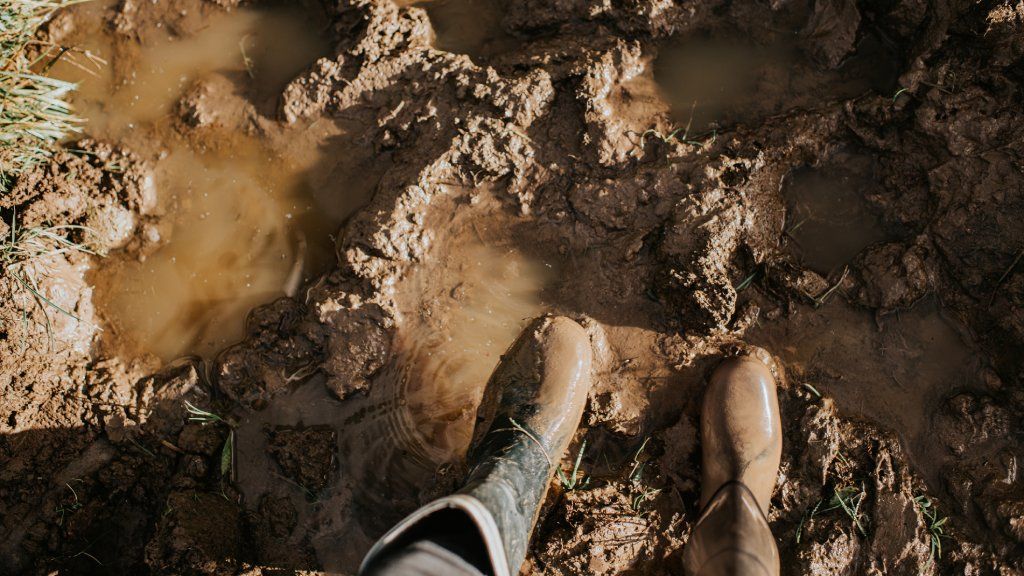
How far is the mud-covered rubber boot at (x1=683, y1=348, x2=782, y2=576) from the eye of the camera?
234 centimetres

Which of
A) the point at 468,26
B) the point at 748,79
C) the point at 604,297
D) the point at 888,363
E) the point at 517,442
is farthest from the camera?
the point at 468,26

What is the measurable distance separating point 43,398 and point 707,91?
10.7 feet

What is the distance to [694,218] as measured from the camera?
2.62 m

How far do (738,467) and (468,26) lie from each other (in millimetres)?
2351

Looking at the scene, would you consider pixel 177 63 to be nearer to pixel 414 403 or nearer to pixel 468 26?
pixel 468 26

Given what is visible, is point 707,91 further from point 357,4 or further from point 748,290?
point 357,4

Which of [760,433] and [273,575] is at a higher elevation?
[760,433]

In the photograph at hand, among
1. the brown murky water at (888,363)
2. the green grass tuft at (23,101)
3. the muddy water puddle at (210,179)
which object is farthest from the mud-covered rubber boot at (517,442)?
the green grass tuft at (23,101)

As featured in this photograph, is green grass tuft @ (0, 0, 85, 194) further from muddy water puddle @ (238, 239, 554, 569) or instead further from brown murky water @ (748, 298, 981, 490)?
brown murky water @ (748, 298, 981, 490)

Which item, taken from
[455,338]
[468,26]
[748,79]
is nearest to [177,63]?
[468,26]

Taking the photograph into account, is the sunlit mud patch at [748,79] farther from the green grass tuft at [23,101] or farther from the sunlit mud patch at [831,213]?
the green grass tuft at [23,101]

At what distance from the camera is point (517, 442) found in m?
2.44

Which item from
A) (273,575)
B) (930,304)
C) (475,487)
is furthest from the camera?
(930,304)

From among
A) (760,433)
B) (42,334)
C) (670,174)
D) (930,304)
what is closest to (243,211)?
(42,334)
